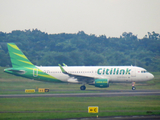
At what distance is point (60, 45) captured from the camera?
394ft

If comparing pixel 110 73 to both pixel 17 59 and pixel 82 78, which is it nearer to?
pixel 82 78

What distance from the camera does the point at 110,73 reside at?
50.3m

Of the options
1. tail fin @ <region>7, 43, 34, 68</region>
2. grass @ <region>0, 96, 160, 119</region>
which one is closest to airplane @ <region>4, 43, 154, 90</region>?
tail fin @ <region>7, 43, 34, 68</region>

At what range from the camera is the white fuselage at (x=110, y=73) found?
50.1 meters

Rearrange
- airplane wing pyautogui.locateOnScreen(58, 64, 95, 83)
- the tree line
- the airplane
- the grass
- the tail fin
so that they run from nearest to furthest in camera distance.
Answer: the grass
airplane wing pyautogui.locateOnScreen(58, 64, 95, 83)
the airplane
the tail fin
the tree line

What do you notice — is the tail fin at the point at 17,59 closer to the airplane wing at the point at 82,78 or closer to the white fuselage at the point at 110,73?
the white fuselage at the point at 110,73

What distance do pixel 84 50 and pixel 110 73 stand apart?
58202 mm

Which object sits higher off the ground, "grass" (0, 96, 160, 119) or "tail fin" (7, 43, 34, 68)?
"tail fin" (7, 43, 34, 68)

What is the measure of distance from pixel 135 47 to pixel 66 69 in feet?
258

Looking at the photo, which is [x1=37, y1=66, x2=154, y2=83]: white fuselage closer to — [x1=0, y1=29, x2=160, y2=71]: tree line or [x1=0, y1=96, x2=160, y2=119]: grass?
[x1=0, y1=96, x2=160, y2=119]: grass

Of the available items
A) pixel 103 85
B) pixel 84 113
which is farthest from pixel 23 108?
pixel 103 85

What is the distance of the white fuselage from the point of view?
50.1 m

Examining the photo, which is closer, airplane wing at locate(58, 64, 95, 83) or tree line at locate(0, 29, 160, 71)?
airplane wing at locate(58, 64, 95, 83)

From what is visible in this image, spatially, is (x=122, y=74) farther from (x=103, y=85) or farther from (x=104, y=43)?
(x=104, y=43)
